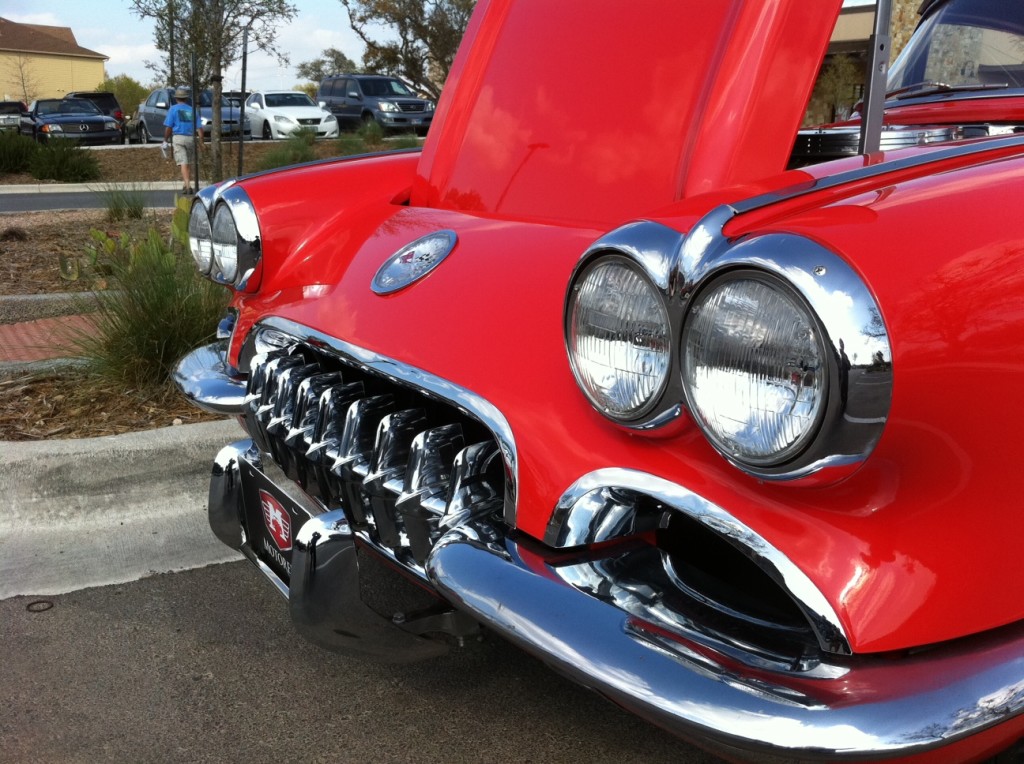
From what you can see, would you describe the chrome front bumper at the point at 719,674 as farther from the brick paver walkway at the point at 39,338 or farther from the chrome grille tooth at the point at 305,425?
the brick paver walkway at the point at 39,338

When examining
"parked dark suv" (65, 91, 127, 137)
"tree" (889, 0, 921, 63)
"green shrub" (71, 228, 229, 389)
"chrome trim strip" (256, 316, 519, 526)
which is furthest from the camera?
"parked dark suv" (65, 91, 127, 137)

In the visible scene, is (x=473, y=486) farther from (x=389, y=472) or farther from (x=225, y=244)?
(x=225, y=244)

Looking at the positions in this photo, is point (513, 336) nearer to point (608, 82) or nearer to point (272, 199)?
point (608, 82)

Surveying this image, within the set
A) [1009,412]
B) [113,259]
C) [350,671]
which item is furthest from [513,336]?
[113,259]

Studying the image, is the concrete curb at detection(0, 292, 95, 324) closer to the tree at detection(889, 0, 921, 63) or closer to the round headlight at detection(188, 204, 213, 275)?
the round headlight at detection(188, 204, 213, 275)

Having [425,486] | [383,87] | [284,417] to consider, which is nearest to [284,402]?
[284,417]

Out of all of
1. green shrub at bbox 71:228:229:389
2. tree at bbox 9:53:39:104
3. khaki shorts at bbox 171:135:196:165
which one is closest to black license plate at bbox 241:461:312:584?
green shrub at bbox 71:228:229:389

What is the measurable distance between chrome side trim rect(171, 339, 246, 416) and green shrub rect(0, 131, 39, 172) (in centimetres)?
1665

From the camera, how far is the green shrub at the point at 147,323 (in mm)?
3879

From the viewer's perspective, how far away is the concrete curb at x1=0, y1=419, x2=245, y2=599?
2834 mm

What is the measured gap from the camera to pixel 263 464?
7.40 feet

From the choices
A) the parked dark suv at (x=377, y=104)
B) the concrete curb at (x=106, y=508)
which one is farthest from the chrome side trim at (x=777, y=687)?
the parked dark suv at (x=377, y=104)

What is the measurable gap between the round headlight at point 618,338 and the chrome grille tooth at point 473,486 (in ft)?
0.89

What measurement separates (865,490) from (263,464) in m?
1.40
